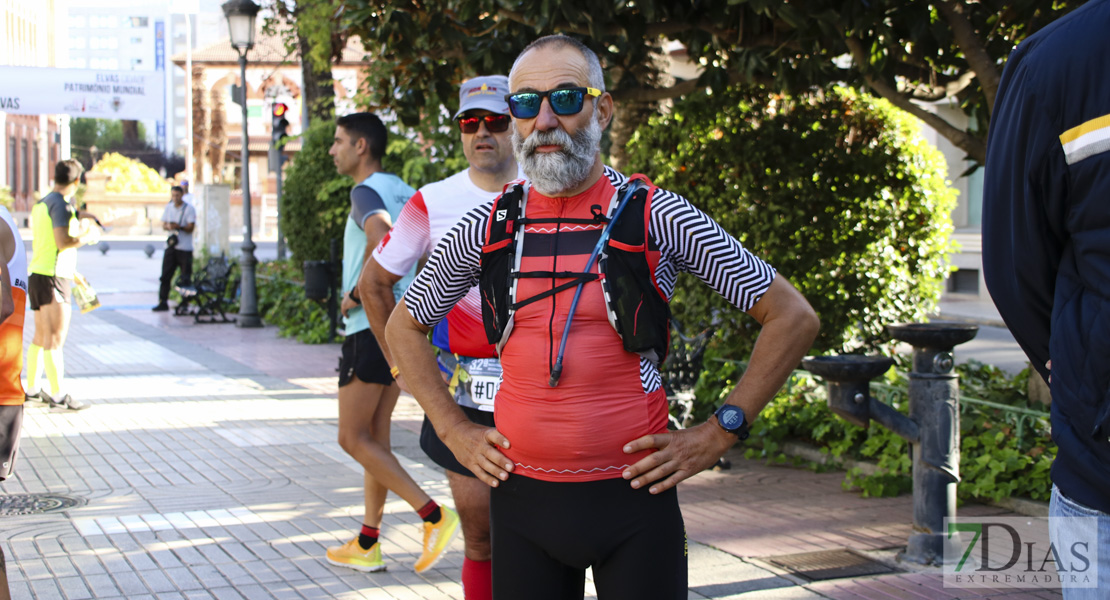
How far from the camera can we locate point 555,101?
2.61 metres

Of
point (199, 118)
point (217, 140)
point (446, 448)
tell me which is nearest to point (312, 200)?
point (446, 448)

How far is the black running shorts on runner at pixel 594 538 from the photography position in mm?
2494

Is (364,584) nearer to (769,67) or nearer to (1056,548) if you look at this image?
(1056,548)

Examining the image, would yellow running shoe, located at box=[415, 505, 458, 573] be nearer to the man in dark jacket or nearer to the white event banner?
the man in dark jacket

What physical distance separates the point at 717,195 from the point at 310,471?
3.51m

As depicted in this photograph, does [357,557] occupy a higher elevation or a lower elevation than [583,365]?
lower

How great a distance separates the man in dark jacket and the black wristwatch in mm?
666

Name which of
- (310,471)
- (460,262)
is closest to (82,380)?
(310,471)

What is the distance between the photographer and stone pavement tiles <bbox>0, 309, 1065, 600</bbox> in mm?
4789

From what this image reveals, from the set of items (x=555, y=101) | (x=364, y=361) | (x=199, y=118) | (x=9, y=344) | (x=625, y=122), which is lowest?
(x=364, y=361)

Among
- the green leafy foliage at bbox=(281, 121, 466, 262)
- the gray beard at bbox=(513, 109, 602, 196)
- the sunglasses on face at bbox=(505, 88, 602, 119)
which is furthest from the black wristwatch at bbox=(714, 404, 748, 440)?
the green leafy foliage at bbox=(281, 121, 466, 262)

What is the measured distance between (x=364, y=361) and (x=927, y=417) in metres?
2.54

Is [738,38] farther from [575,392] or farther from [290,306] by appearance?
[290,306]

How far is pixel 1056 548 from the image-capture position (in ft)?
6.70
